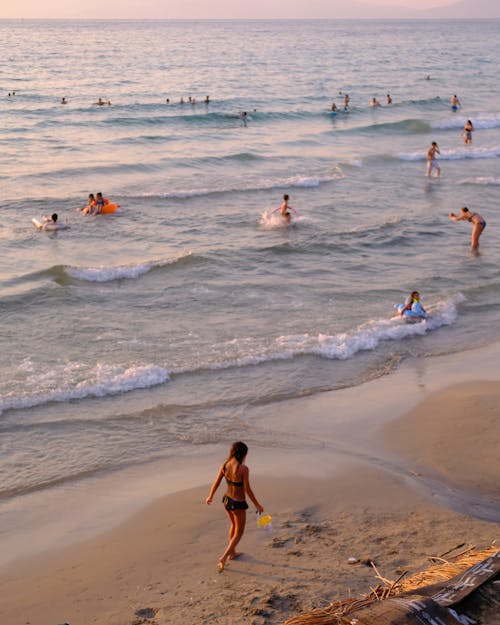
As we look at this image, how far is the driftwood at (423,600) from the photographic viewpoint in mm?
4902

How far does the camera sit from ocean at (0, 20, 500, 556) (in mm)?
11945

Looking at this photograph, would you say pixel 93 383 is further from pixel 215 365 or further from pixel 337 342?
pixel 337 342

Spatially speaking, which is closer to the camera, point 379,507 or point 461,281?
point 379,507

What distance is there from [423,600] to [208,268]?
14.4 meters

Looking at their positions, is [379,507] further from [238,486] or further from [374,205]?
[374,205]

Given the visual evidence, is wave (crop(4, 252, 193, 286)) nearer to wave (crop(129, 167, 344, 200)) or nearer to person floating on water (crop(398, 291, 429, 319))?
person floating on water (crop(398, 291, 429, 319))

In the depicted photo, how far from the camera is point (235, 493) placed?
25.5ft

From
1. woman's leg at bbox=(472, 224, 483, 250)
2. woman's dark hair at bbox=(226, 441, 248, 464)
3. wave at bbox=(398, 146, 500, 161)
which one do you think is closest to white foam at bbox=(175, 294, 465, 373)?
woman's leg at bbox=(472, 224, 483, 250)

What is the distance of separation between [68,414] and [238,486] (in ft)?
15.7

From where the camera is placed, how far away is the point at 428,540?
320 inches

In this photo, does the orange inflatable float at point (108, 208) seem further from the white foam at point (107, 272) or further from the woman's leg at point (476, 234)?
the woman's leg at point (476, 234)

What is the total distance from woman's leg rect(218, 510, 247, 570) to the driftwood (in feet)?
7.83

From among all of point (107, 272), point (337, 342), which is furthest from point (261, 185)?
point (337, 342)

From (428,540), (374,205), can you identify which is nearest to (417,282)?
(374,205)
